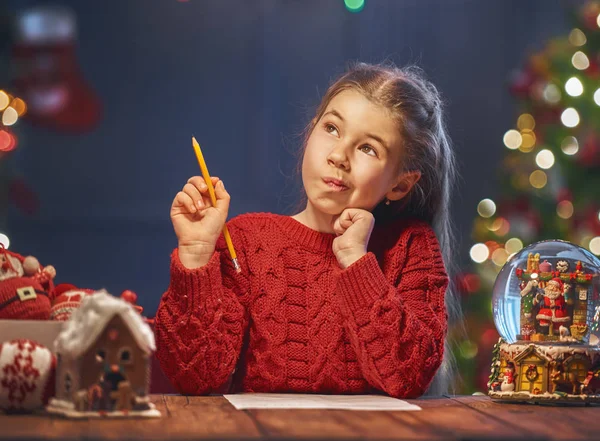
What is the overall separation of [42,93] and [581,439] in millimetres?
2992

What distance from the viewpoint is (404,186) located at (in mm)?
1676

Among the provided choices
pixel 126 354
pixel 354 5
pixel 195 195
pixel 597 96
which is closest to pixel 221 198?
pixel 195 195

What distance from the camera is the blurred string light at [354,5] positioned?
3.82 metres

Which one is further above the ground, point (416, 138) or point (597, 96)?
point (597, 96)

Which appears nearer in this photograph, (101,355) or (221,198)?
(101,355)

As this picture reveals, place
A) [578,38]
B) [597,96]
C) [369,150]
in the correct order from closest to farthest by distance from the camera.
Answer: [369,150] → [597,96] → [578,38]

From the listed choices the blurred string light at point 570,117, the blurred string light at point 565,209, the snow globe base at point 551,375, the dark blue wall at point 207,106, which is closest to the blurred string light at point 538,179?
the blurred string light at point 565,209

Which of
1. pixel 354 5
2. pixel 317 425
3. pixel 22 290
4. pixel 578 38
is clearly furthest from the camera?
pixel 354 5

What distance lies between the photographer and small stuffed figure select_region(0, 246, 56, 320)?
1.17 meters

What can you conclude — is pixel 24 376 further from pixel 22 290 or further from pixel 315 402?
pixel 315 402

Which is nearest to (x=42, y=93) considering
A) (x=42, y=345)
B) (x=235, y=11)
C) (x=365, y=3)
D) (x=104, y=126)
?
(x=104, y=126)

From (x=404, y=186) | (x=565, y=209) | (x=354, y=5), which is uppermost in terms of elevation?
(x=354, y=5)

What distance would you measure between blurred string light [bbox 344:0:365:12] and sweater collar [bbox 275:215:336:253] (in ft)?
7.77

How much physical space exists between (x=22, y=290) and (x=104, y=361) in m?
0.21
